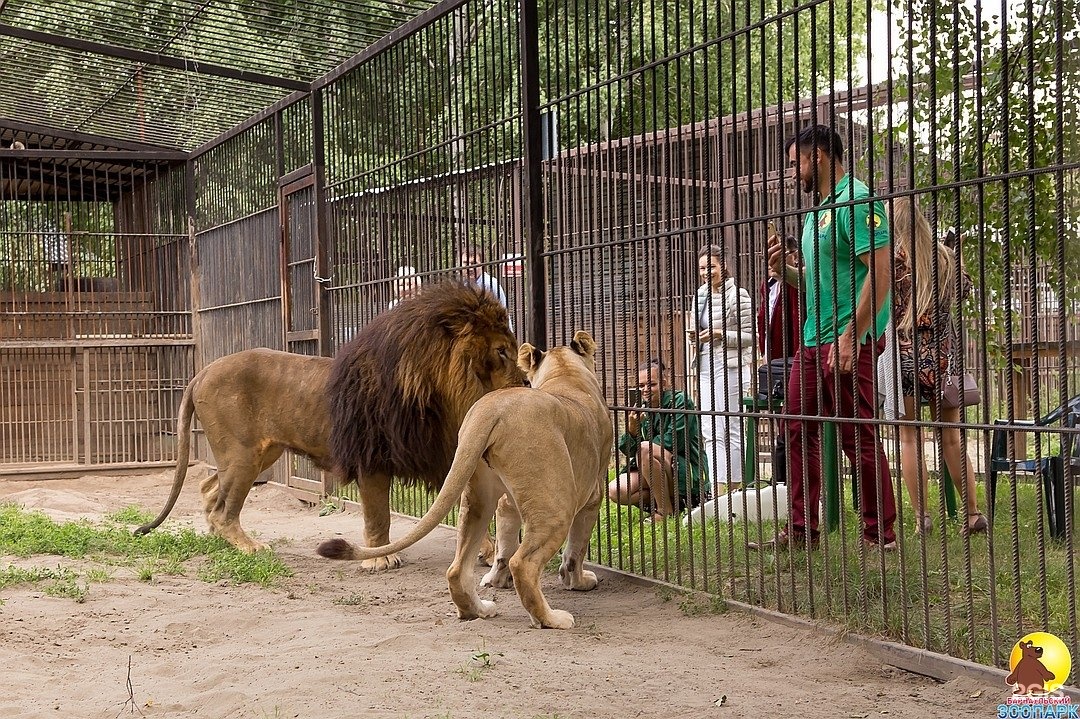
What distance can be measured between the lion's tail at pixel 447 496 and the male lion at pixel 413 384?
1.08m

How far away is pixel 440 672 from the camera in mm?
4012

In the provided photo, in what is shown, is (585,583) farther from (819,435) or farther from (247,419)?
(247,419)

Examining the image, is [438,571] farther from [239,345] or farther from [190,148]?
[190,148]

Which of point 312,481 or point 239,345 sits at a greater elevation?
point 239,345

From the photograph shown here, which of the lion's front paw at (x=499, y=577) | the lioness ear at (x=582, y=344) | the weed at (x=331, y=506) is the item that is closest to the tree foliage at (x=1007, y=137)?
the lioness ear at (x=582, y=344)

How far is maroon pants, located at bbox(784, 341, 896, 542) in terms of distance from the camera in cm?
452

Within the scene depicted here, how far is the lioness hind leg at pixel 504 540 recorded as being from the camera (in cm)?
534

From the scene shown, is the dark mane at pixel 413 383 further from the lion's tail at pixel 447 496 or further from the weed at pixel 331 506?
the weed at pixel 331 506

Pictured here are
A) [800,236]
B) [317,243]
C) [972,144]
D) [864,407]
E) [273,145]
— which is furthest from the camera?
[273,145]

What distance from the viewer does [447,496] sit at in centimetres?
442

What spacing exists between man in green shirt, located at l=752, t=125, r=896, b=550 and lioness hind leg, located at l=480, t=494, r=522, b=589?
4.13ft

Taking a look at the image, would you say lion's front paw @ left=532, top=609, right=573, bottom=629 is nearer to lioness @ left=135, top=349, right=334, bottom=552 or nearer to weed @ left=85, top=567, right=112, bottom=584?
weed @ left=85, top=567, right=112, bottom=584

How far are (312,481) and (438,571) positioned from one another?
12.0ft

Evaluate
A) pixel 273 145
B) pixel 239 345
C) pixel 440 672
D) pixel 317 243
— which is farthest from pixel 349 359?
pixel 239 345
